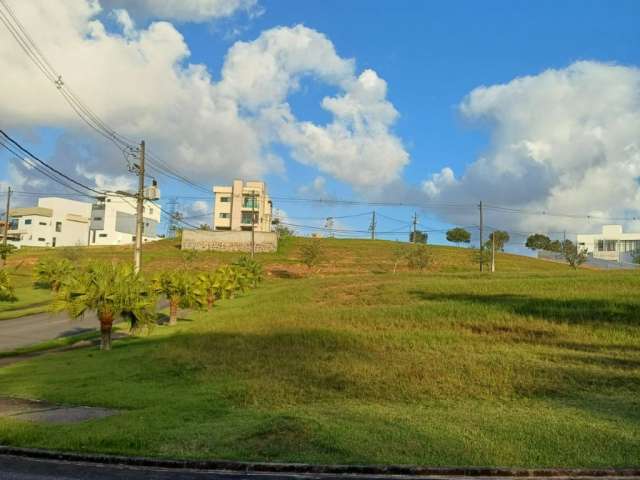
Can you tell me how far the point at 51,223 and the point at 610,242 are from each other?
138546mm

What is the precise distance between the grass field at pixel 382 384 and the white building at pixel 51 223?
116443 mm

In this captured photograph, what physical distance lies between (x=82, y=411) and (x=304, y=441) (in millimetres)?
5579

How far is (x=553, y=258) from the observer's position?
375ft

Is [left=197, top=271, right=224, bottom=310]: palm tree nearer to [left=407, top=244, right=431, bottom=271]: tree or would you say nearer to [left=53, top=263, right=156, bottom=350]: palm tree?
[left=53, top=263, right=156, bottom=350]: palm tree

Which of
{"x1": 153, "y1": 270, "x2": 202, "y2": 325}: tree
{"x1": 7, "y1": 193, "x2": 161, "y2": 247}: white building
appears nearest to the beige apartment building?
{"x1": 7, "y1": 193, "x2": 161, "y2": 247}: white building

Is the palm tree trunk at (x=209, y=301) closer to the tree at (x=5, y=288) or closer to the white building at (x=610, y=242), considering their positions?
the tree at (x=5, y=288)

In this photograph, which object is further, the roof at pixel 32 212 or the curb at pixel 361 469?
the roof at pixel 32 212

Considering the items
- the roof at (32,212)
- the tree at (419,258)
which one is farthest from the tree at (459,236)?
the roof at (32,212)

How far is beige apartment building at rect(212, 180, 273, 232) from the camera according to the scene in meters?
131

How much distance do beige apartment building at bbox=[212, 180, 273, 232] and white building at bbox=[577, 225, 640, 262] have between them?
78.9 metres

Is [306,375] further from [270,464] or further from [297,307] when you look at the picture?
[297,307]

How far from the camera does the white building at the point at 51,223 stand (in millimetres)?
131500

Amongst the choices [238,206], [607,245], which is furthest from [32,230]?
[607,245]

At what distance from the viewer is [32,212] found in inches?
5212
